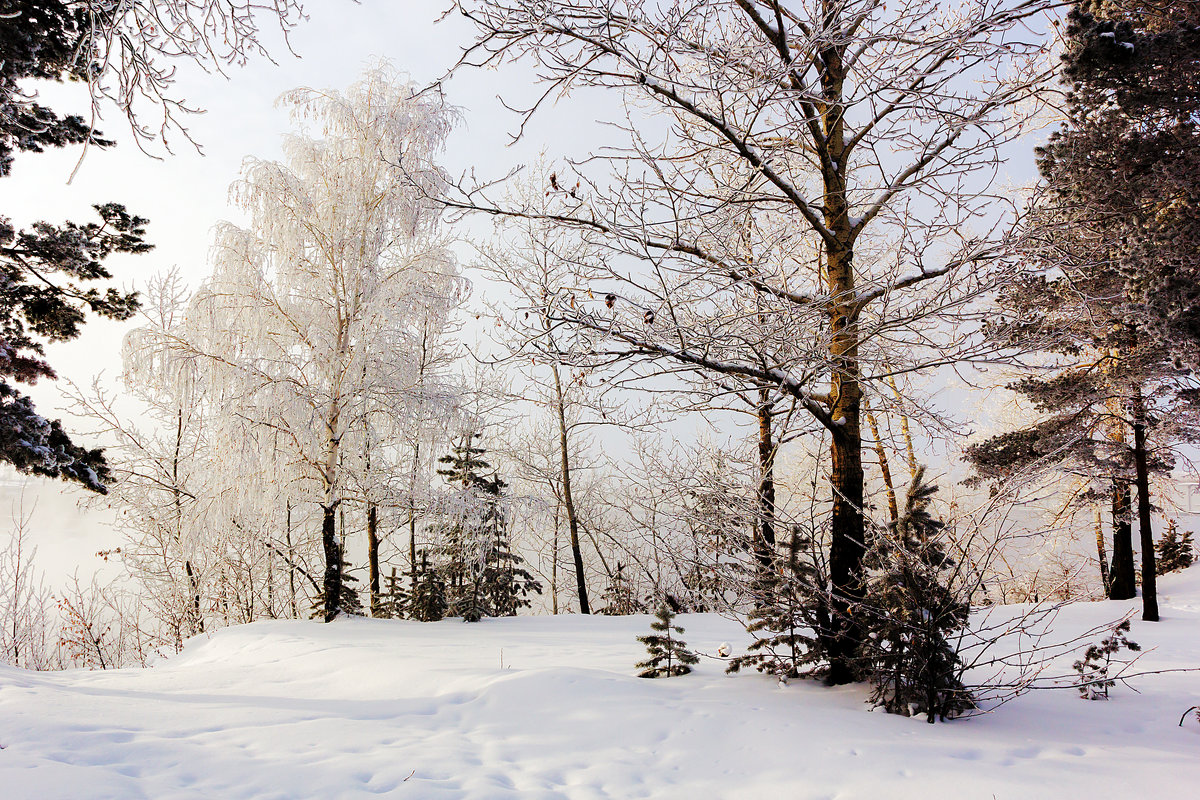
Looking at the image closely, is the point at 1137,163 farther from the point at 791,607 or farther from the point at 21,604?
the point at 21,604

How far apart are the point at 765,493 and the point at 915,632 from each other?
1752mm

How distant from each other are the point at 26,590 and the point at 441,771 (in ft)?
46.0

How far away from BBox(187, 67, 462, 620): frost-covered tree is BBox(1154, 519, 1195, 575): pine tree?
59.8 feet

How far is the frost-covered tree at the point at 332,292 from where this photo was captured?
28.1 ft

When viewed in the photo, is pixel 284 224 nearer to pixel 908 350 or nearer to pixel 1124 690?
pixel 908 350

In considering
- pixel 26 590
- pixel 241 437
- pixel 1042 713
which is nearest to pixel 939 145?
pixel 1042 713

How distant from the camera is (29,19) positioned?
17.3ft

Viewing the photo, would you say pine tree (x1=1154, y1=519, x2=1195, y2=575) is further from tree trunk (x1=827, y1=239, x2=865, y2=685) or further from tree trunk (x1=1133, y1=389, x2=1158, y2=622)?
tree trunk (x1=827, y1=239, x2=865, y2=685)

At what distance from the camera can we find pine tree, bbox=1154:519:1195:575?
15.1 metres

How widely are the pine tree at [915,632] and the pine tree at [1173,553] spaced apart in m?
16.1

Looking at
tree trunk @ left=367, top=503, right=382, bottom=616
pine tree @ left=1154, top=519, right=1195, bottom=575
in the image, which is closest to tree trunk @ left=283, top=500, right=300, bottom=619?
tree trunk @ left=367, top=503, right=382, bottom=616

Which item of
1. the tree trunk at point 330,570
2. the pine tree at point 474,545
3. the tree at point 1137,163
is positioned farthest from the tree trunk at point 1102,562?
the tree trunk at point 330,570

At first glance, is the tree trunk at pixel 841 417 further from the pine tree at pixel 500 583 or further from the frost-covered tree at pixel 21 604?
the frost-covered tree at pixel 21 604

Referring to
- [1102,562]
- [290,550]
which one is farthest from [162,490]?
[1102,562]
